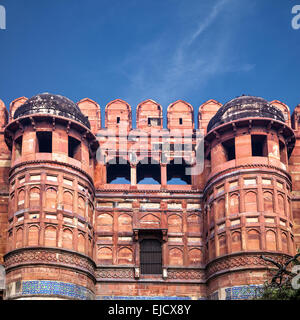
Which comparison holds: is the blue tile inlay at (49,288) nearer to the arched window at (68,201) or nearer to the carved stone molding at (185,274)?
the arched window at (68,201)

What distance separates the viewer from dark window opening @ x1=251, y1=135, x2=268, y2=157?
36.5 m

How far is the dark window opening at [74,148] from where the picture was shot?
36.4 meters

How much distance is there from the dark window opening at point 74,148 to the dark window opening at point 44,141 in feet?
3.31

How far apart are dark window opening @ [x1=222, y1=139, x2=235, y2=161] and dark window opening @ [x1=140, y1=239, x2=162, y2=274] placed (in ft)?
18.0

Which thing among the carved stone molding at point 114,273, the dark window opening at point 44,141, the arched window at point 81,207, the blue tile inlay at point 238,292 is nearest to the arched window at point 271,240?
the blue tile inlay at point 238,292

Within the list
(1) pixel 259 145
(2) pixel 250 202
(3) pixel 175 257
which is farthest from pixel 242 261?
(1) pixel 259 145

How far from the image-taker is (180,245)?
36406 mm

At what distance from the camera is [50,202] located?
→ 34031 mm

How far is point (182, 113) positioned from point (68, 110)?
6.74 metres

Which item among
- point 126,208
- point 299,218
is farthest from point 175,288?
point 299,218

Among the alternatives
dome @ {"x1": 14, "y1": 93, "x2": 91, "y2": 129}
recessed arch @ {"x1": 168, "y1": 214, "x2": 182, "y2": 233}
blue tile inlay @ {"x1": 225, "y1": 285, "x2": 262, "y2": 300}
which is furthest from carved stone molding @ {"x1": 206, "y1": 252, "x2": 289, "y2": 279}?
dome @ {"x1": 14, "y1": 93, "x2": 91, "y2": 129}

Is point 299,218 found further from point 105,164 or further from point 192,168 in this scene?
point 105,164

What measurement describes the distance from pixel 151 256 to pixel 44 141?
766cm

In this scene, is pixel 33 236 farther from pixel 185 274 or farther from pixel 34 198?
pixel 185 274
